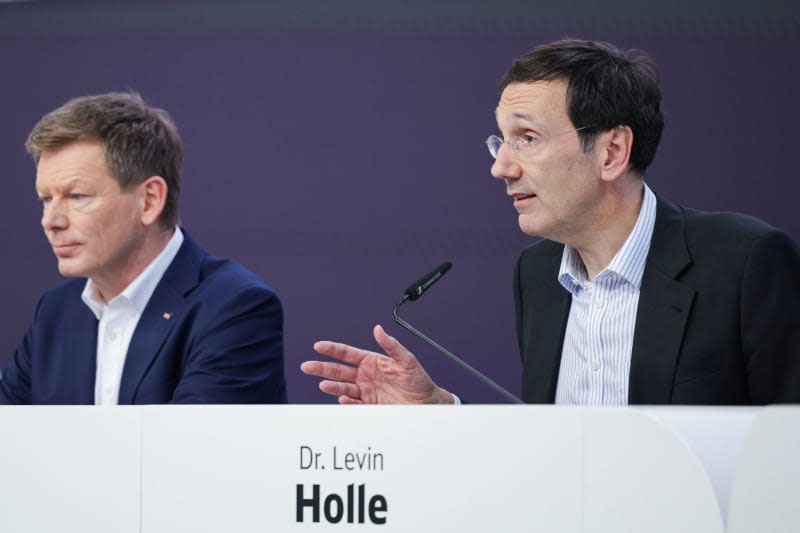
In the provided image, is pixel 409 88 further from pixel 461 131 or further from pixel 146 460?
pixel 146 460

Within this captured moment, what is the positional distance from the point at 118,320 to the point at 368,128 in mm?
1393

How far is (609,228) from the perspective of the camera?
2158 millimetres

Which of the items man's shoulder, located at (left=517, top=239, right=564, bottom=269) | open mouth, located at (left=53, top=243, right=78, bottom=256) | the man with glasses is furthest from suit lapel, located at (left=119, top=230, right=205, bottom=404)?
man's shoulder, located at (left=517, top=239, right=564, bottom=269)

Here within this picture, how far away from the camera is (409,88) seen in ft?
11.9

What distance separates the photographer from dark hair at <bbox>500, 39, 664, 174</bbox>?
2.21 metres

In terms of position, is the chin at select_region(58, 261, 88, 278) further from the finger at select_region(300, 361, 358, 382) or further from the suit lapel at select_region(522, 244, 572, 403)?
the suit lapel at select_region(522, 244, 572, 403)

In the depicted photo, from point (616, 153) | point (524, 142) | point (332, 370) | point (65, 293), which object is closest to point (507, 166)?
point (524, 142)

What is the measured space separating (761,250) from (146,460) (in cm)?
128

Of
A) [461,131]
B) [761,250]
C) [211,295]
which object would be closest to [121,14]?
[461,131]

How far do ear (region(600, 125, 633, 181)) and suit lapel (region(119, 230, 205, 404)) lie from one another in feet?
3.42

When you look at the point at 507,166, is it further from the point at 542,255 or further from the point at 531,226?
the point at 542,255

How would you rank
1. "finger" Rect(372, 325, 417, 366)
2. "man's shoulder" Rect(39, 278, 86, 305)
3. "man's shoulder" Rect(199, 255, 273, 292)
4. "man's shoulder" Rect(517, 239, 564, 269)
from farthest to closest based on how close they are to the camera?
"man's shoulder" Rect(39, 278, 86, 305)
"man's shoulder" Rect(199, 255, 273, 292)
"man's shoulder" Rect(517, 239, 564, 269)
"finger" Rect(372, 325, 417, 366)

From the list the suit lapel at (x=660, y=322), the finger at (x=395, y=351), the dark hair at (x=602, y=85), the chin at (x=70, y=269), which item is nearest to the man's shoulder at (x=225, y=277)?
the chin at (x=70, y=269)

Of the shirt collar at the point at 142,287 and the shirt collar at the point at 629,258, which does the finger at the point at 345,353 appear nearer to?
the shirt collar at the point at 629,258
